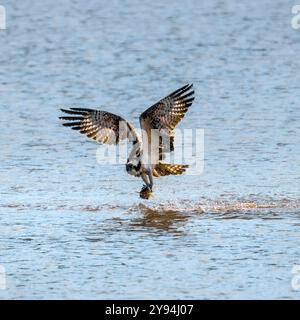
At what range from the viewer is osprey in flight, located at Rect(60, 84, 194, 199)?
35.1ft

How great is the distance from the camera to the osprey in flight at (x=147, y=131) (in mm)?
10711

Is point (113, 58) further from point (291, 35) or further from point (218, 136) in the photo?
point (218, 136)

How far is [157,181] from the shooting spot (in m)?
11.9

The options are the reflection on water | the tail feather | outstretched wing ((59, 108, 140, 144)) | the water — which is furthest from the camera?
the tail feather

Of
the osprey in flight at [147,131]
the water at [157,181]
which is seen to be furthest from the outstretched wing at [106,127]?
the water at [157,181]

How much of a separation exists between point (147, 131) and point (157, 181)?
1.14 m

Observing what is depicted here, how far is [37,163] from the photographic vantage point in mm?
12156

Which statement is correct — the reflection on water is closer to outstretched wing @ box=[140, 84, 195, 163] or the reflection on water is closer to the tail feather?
the tail feather

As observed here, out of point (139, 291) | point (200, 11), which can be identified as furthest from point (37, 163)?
point (200, 11)

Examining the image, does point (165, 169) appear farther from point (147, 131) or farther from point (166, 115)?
point (166, 115)

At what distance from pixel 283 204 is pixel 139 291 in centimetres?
268

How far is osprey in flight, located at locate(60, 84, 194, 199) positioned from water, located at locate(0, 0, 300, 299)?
29cm

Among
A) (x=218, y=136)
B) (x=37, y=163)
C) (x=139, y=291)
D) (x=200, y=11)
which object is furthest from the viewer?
(x=200, y=11)

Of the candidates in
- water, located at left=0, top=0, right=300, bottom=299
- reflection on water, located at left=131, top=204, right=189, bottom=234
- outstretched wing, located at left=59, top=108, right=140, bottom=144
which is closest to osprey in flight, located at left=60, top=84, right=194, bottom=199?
outstretched wing, located at left=59, top=108, right=140, bottom=144
